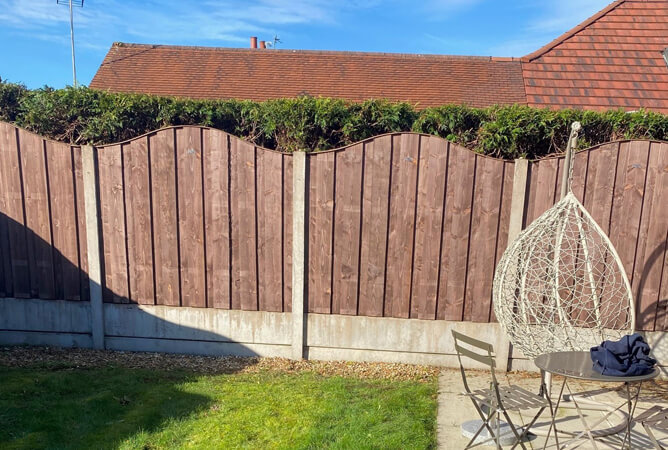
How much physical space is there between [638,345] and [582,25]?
9.25m

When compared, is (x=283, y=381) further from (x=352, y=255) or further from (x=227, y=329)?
(x=352, y=255)

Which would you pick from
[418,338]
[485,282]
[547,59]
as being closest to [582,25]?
[547,59]

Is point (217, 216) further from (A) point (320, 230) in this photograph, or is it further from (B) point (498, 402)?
(B) point (498, 402)

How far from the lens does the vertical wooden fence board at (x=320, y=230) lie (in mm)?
4773

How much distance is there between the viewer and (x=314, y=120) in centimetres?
515

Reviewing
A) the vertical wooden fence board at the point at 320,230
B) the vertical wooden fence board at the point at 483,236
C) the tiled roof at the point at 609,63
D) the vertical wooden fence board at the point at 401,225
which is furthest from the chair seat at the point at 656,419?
the tiled roof at the point at 609,63

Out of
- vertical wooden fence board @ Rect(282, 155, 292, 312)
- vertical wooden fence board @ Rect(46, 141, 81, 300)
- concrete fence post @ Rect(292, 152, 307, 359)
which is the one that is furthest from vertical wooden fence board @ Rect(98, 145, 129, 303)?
concrete fence post @ Rect(292, 152, 307, 359)

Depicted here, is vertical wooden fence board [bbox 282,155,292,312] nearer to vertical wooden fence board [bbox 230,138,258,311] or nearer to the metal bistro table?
vertical wooden fence board [bbox 230,138,258,311]

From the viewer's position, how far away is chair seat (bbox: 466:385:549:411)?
312cm

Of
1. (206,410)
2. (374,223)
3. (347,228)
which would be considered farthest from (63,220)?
(374,223)

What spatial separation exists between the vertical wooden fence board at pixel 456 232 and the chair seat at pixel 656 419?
Result: 1897mm

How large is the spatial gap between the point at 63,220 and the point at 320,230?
302 cm

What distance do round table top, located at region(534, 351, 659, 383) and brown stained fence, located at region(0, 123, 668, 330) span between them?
1.41 metres

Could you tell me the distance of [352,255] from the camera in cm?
488
